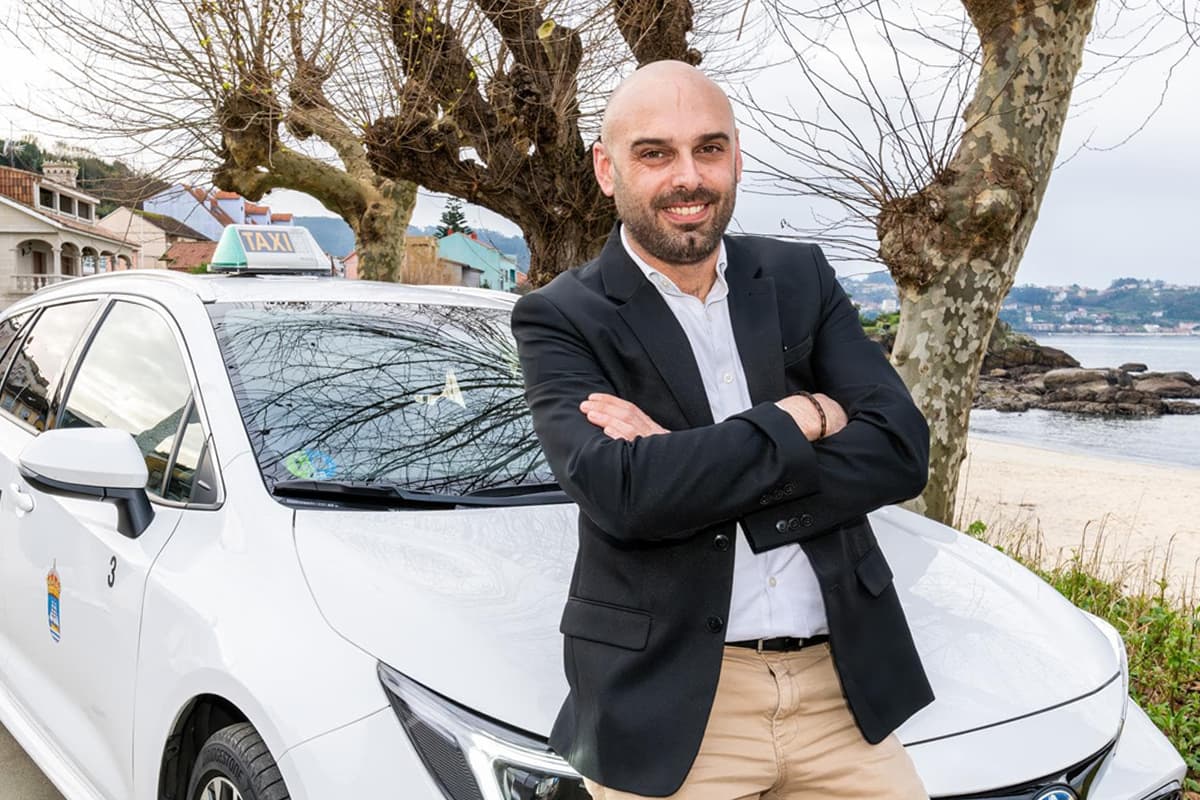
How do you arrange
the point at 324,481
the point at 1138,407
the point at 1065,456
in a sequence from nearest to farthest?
the point at 324,481, the point at 1065,456, the point at 1138,407

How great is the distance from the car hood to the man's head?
74cm

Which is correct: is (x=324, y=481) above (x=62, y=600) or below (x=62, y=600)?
above

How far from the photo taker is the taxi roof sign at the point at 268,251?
365 cm

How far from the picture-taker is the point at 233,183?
520 inches

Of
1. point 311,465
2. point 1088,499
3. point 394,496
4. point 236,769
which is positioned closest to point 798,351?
point 394,496

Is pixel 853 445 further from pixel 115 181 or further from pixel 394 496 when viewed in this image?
pixel 115 181

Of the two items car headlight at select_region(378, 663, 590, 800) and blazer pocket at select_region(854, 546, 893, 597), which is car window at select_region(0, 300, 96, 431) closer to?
car headlight at select_region(378, 663, 590, 800)

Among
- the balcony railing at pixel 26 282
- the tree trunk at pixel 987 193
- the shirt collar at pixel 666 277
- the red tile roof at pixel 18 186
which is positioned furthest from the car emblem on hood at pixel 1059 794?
the red tile roof at pixel 18 186

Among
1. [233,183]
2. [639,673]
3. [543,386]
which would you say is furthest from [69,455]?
[233,183]

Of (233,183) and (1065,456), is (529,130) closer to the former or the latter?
(233,183)

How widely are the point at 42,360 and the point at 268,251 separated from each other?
83 centimetres

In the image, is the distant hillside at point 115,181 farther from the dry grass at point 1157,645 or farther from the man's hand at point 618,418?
the man's hand at point 618,418

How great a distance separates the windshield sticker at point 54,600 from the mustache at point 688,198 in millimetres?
2007

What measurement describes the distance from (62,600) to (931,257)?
167 inches
